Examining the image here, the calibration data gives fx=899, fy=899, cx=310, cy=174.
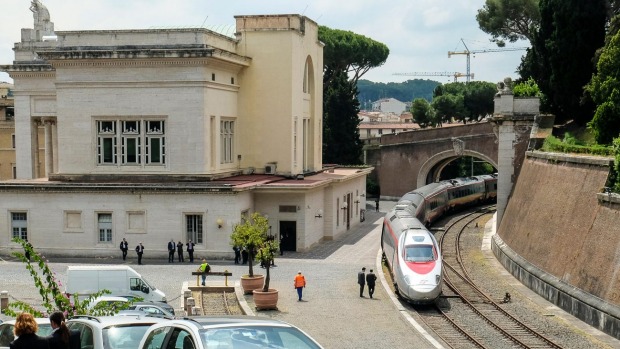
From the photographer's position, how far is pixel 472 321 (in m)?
27.0

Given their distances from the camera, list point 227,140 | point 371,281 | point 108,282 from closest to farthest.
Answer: point 108,282 → point 371,281 → point 227,140

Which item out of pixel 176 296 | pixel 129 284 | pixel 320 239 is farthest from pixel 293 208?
pixel 129 284

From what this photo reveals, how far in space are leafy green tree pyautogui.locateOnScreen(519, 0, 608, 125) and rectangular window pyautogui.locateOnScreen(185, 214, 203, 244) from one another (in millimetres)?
19432

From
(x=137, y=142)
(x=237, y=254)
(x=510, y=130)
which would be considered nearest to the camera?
(x=237, y=254)

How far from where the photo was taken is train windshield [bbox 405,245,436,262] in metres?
29.8

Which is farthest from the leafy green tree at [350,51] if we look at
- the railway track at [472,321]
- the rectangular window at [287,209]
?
the railway track at [472,321]

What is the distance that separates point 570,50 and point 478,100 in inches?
2365

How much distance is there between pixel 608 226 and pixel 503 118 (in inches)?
719

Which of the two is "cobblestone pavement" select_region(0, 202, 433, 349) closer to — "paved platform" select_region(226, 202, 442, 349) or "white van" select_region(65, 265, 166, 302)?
"paved platform" select_region(226, 202, 442, 349)

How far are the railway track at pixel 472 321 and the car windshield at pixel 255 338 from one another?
1489cm

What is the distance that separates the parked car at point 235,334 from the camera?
9133 mm

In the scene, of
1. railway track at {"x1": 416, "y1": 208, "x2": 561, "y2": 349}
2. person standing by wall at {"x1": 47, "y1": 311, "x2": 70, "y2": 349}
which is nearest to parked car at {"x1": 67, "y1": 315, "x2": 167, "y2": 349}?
person standing by wall at {"x1": 47, "y1": 311, "x2": 70, "y2": 349}

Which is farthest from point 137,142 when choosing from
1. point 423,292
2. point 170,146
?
point 423,292

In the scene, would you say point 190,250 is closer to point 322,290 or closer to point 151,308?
point 322,290
